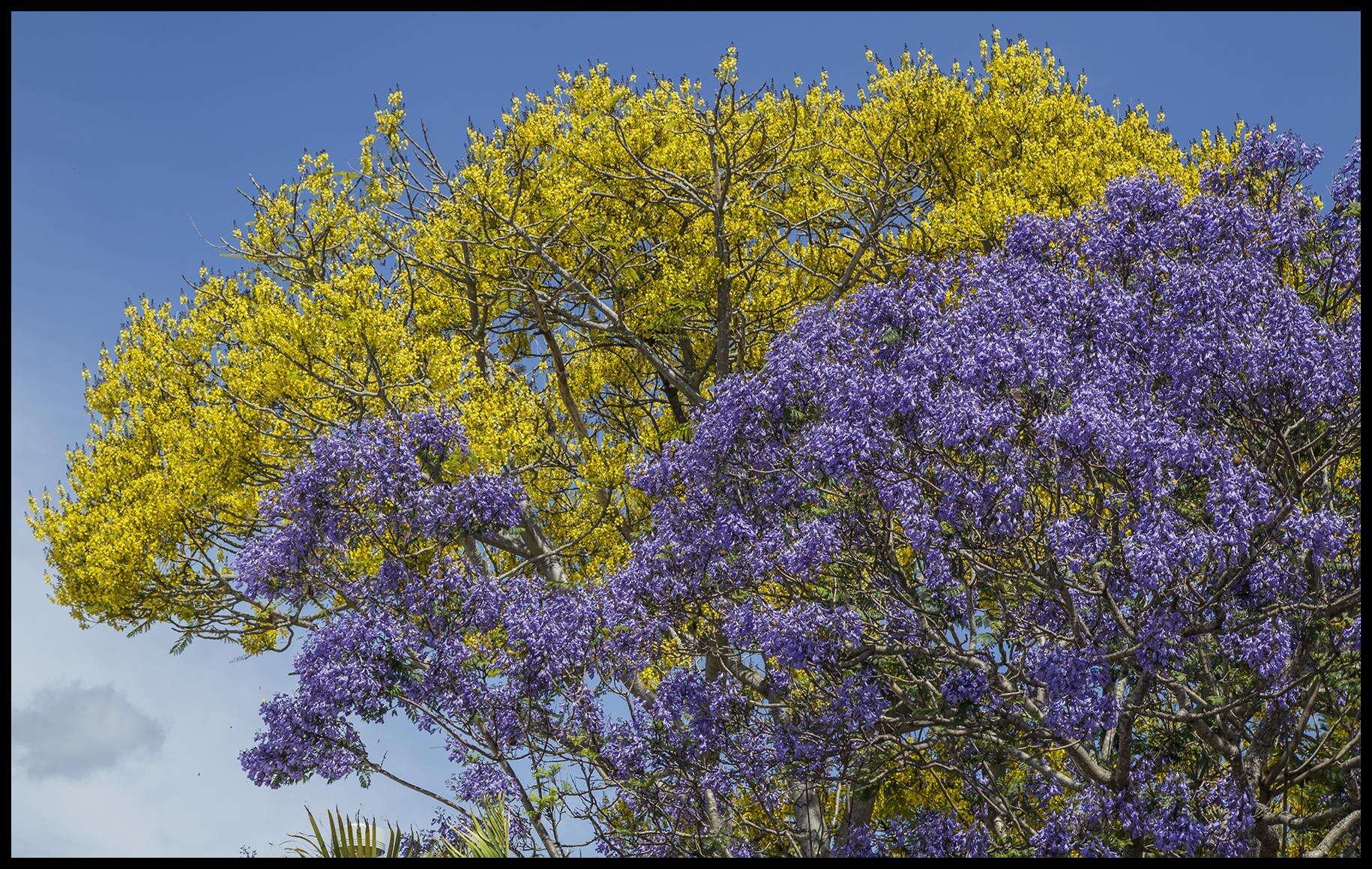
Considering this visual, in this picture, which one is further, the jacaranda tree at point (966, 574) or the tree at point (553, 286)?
the tree at point (553, 286)

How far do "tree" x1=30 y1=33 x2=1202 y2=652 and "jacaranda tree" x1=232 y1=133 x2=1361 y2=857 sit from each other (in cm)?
241

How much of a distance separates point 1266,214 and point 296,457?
957 centimetres

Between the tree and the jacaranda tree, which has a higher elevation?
the tree

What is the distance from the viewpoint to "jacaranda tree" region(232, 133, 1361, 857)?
793 cm

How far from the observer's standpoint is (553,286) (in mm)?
15148

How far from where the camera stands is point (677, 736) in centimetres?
1002

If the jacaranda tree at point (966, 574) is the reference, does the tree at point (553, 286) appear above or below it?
above

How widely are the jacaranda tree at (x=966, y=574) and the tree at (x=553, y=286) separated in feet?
7.92

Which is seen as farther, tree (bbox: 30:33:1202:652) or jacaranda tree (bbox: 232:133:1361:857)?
tree (bbox: 30:33:1202:652)

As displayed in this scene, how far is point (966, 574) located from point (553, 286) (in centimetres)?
773

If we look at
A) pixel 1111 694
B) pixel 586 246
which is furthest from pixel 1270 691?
pixel 586 246

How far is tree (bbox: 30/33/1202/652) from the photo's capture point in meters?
13.6

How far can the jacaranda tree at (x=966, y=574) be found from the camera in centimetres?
793

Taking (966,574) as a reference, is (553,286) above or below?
above
